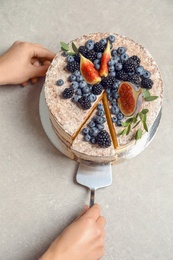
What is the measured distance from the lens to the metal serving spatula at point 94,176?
6.33 feet

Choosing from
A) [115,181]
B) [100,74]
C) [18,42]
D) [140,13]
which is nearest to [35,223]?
[115,181]

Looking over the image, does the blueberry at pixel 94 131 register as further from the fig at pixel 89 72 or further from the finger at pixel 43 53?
the finger at pixel 43 53

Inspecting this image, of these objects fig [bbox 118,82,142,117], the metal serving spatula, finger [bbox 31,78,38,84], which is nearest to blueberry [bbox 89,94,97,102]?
fig [bbox 118,82,142,117]

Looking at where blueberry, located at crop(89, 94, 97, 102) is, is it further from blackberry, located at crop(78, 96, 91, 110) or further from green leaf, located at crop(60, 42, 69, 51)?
green leaf, located at crop(60, 42, 69, 51)

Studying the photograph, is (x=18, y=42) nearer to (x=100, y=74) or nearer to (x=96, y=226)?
(x=100, y=74)

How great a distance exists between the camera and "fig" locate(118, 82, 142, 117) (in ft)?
5.68

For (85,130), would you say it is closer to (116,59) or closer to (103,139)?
(103,139)

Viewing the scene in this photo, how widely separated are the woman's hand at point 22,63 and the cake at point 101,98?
0.20 metres

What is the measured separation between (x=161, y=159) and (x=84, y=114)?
49cm

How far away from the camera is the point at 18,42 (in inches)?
83.8

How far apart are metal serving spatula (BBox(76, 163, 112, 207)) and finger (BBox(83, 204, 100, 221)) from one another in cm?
5

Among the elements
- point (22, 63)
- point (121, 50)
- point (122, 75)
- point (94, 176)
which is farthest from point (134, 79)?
point (22, 63)

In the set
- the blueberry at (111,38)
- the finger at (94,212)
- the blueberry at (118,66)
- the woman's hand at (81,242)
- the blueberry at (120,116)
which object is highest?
the blueberry at (111,38)

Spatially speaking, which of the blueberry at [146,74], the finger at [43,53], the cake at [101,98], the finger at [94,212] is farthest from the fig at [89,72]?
the finger at [94,212]
